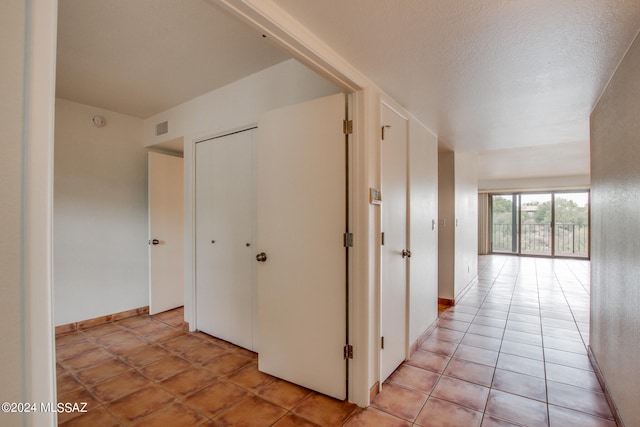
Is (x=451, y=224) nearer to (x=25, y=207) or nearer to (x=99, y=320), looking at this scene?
(x=25, y=207)

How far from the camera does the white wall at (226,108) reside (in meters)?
2.38

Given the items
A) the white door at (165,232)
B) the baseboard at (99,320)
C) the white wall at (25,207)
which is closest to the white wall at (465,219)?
the white door at (165,232)

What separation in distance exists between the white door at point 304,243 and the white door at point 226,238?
0.50 m

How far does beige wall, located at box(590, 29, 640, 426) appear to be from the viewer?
1.53 m

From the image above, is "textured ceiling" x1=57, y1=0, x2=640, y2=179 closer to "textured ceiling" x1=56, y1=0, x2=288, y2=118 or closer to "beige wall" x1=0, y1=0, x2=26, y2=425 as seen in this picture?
"textured ceiling" x1=56, y1=0, x2=288, y2=118

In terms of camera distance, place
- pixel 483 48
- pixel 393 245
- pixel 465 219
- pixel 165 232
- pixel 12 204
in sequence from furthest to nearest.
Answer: pixel 465 219, pixel 165 232, pixel 393 245, pixel 483 48, pixel 12 204

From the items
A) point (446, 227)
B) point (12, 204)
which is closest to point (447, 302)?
point (446, 227)

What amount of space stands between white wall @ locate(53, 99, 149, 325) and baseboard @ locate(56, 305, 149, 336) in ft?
0.18

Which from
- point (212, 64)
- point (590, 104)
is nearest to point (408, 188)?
point (590, 104)

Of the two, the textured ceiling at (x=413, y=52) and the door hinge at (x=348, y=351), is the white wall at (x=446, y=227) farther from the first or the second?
the door hinge at (x=348, y=351)

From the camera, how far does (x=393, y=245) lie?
237 centimetres

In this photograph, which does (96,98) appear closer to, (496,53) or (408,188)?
(408,188)

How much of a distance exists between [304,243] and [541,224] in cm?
938

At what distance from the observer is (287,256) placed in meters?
2.16
